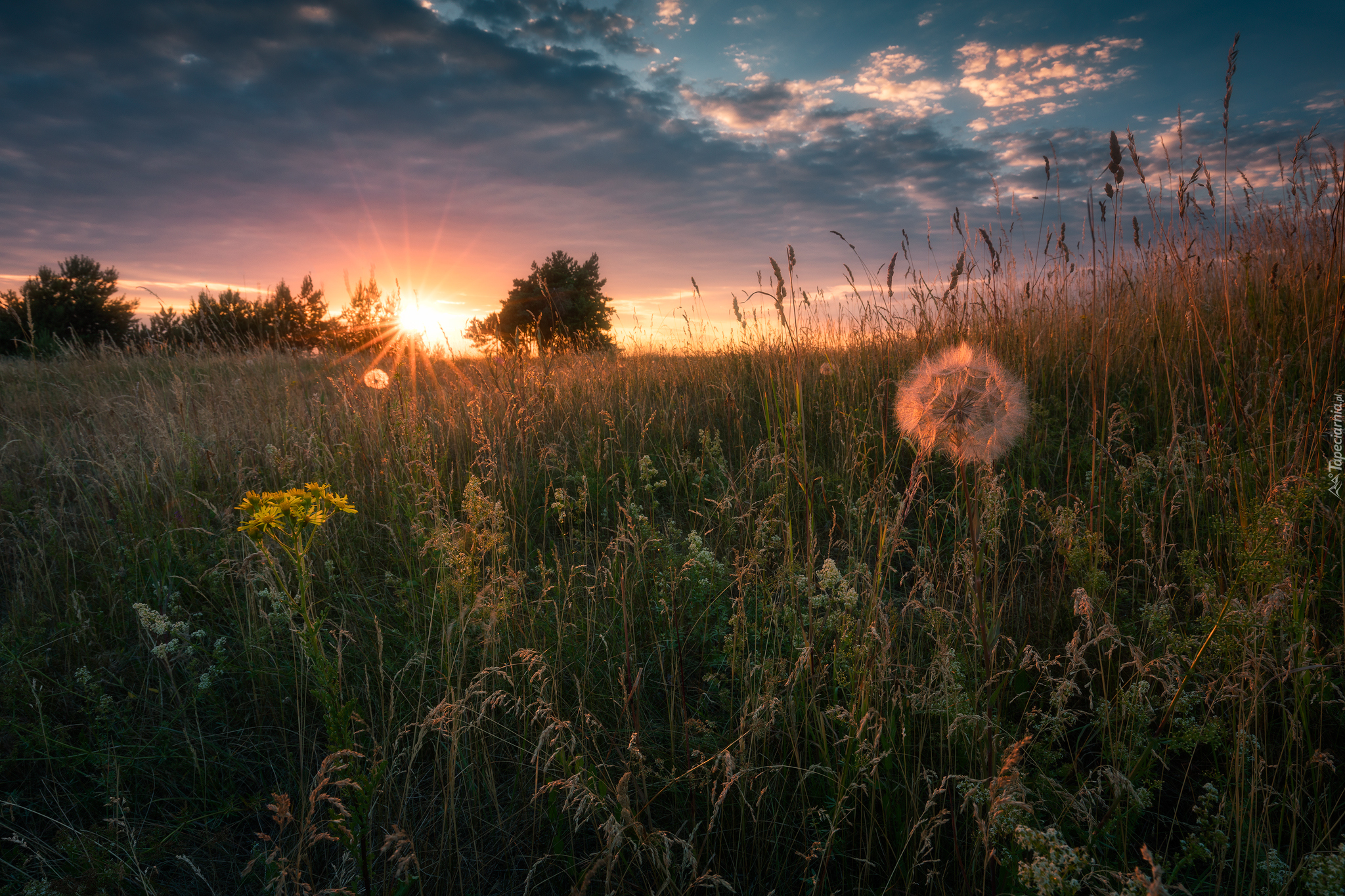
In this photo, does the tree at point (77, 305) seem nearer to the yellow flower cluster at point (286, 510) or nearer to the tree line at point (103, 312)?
the tree line at point (103, 312)

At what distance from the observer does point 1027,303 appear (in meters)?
4.80

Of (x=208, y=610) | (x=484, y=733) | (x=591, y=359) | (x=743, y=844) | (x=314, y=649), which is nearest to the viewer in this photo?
(x=314, y=649)

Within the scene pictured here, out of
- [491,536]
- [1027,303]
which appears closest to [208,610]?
[491,536]

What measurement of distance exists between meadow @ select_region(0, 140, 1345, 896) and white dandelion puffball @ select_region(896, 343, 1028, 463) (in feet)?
0.33

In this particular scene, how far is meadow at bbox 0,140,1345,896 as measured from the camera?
1462mm

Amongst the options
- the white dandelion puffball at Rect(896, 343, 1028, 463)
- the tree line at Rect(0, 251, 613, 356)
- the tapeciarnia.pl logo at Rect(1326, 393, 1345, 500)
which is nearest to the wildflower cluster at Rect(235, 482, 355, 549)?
the white dandelion puffball at Rect(896, 343, 1028, 463)

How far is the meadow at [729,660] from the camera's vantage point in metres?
1.46

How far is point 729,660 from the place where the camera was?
77.6 inches

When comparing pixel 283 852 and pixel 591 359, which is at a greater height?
pixel 591 359

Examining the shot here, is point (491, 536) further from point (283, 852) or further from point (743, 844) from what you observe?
point (743, 844)

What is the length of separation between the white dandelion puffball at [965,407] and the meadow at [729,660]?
10 centimetres

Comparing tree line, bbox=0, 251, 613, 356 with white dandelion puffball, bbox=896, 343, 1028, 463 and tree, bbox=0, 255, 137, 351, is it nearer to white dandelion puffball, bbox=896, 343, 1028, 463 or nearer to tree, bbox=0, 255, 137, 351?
tree, bbox=0, 255, 137, 351

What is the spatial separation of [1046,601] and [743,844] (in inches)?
63.0

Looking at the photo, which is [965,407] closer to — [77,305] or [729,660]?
[729,660]
